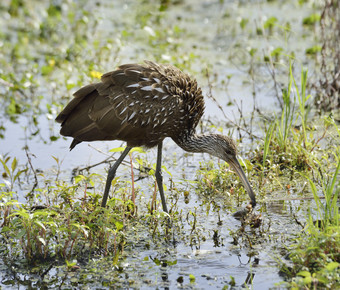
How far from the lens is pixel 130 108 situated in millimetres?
5277

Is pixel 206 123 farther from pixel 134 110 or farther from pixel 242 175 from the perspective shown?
pixel 134 110

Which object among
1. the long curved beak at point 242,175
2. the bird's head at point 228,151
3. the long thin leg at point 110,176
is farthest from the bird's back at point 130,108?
the long curved beak at point 242,175

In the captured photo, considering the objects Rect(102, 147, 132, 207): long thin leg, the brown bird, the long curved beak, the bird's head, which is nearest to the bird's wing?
the brown bird

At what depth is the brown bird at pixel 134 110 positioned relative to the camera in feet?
17.3

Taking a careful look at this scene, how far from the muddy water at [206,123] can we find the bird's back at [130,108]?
61 cm

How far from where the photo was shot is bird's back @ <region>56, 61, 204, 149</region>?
17.3ft

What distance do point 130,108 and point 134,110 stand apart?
0.04 meters

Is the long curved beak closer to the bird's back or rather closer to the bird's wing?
the bird's back

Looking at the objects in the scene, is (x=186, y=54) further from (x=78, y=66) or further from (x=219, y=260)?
(x=219, y=260)

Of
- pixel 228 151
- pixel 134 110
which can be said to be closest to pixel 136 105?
pixel 134 110

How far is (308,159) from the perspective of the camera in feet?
19.9

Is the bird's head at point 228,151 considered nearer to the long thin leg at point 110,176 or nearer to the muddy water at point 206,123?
the muddy water at point 206,123

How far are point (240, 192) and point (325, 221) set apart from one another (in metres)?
1.33

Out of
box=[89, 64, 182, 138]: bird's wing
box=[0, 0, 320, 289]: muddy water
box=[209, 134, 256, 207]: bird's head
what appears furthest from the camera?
box=[209, 134, 256, 207]: bird's head
